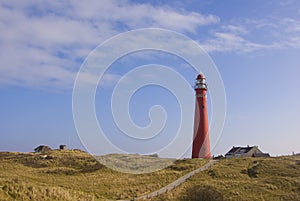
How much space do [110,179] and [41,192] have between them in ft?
45.1

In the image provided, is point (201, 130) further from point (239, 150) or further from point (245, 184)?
point (239, 150)

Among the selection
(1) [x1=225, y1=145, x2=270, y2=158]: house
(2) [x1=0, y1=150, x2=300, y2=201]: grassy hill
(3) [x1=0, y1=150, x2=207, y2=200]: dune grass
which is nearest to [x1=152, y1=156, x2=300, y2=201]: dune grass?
(2) [x1=0, y1=150, x2=300, y2=201]: grassy hill

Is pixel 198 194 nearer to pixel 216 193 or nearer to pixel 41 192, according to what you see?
pixel 216 193

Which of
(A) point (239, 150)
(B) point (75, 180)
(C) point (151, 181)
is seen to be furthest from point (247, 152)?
(B) point (75, 180)

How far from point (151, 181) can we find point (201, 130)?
12226mm

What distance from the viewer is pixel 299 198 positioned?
964 inches

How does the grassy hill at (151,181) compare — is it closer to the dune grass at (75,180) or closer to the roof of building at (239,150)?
the dune grass at (75,180)

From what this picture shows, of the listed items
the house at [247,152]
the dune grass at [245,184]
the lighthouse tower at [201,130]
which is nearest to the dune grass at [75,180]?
the lighthouse tower at [201,130]

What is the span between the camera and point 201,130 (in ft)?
138

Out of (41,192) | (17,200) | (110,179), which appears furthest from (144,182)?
(17,200)

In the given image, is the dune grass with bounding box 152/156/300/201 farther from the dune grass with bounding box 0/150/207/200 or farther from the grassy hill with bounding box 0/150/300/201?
the dune grass with bounding box 0/150/207/200

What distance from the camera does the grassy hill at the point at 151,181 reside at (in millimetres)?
22636

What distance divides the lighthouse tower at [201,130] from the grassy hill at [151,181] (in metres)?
2.35

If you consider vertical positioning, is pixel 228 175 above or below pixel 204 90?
below
